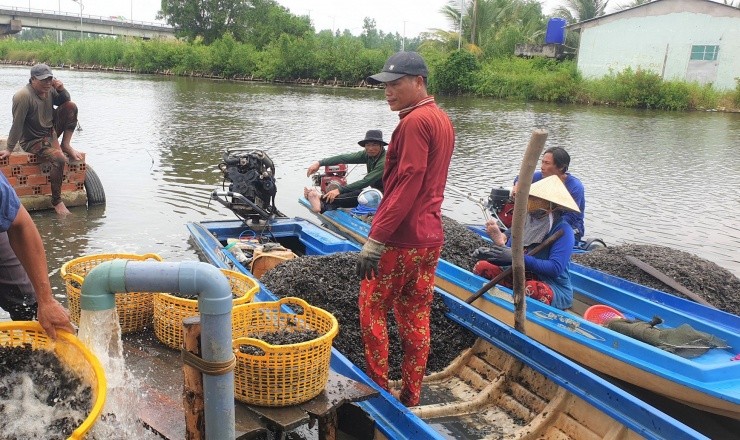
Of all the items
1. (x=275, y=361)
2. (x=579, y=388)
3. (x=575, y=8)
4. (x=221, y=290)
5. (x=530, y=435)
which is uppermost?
(x=575, y=8)

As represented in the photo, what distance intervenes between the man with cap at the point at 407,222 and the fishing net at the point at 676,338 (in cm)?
208

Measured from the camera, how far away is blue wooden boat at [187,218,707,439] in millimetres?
3408

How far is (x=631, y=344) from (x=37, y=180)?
27.4 feet

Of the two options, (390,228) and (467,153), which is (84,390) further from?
(467,153)

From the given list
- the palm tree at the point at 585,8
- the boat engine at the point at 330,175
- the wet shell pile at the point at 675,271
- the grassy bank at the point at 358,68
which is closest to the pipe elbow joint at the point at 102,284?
the wet shell pile at the point at 675,271

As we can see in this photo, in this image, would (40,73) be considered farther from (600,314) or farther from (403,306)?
(600,314)

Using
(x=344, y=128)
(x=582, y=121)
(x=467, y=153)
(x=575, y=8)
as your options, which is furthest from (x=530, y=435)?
(x=575, y=8)

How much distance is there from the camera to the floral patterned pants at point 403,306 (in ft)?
11.6

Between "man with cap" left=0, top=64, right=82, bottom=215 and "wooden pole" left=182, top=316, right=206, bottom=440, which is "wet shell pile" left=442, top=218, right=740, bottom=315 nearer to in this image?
"wooden pole" left=182, top=316, right=206, bottom=440

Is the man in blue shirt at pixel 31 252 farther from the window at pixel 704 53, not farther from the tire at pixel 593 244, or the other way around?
the window at pixel 704 53

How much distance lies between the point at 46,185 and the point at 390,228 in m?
7.72

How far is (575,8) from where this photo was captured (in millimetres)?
44750

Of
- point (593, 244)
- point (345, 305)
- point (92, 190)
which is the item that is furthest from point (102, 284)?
point (92, 190)

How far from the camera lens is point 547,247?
5.14m
